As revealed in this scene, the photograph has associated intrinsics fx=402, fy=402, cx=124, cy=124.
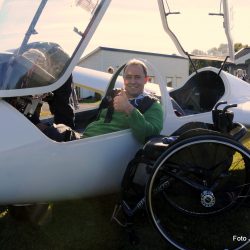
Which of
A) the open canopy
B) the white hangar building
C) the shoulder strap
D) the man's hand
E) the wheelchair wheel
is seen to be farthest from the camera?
the white hangar building

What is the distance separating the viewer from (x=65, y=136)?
3135mm

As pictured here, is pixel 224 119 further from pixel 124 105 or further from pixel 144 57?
pixel 144 57

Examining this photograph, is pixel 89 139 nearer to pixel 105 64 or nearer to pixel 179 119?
pixel 179 119

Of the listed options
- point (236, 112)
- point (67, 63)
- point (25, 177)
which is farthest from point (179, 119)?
point (25, 177)

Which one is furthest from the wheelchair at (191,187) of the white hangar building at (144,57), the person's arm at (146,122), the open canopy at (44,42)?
the white hangar building at (144,57)

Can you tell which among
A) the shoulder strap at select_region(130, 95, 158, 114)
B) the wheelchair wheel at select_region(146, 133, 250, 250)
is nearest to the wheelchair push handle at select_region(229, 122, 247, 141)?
the wheelchair wheel at select_region(146, 133, 250, 250)

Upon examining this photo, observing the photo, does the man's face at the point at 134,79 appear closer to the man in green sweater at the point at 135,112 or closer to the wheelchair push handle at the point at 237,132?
the man in green sweater at the point at 135,112

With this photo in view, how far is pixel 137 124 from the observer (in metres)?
3.21

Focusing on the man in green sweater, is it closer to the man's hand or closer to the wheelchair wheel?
the man's hand

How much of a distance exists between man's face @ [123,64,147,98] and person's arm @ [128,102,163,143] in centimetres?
22

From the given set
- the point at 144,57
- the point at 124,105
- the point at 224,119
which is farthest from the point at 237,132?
the point at 144,57

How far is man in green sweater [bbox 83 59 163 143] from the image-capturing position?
3203mm

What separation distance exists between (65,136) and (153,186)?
0.81m

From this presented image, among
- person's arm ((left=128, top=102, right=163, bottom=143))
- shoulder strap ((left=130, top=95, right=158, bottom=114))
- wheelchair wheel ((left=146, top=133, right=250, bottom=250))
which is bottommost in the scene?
wheelchair wheel ((left=146, top=133, right=250, bottom=250))
